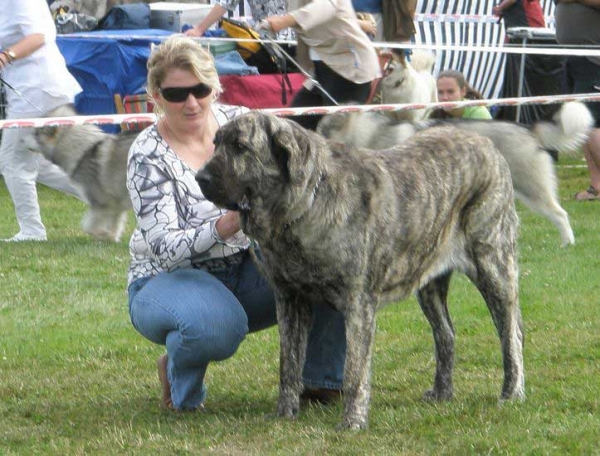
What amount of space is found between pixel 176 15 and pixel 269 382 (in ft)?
25.0

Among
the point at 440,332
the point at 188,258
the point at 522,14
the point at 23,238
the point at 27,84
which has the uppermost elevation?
the point at 188,258

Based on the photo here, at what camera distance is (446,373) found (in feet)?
13.9

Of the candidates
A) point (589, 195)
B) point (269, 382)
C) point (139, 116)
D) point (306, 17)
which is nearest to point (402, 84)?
point (589, 195)

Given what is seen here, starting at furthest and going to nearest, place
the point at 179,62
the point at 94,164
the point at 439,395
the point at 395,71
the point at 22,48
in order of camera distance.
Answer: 1. the point at 395,71
2. the point at 94,164
3. the point at 22,48
4. the point at 439,395
5. the point at 179,62

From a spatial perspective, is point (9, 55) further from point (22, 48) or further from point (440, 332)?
point (440, 332)

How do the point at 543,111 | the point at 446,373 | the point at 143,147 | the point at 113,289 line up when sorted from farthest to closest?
the point at 543,111 < the point at 113,289 < the point at 446,373 < the point at 143,147

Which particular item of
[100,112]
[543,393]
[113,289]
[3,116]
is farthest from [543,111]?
[543,393]

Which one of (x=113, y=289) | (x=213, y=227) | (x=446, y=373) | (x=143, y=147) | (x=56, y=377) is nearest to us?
(x=213, y=227)

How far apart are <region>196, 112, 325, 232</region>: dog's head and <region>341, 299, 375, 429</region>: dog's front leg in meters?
0.46

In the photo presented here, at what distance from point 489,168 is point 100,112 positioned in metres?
7.23

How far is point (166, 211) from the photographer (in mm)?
3873

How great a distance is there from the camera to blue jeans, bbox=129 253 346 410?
3.81 metres

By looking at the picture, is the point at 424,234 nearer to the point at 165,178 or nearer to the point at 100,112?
the point at 165,178

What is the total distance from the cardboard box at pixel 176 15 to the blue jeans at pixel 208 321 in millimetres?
7815
